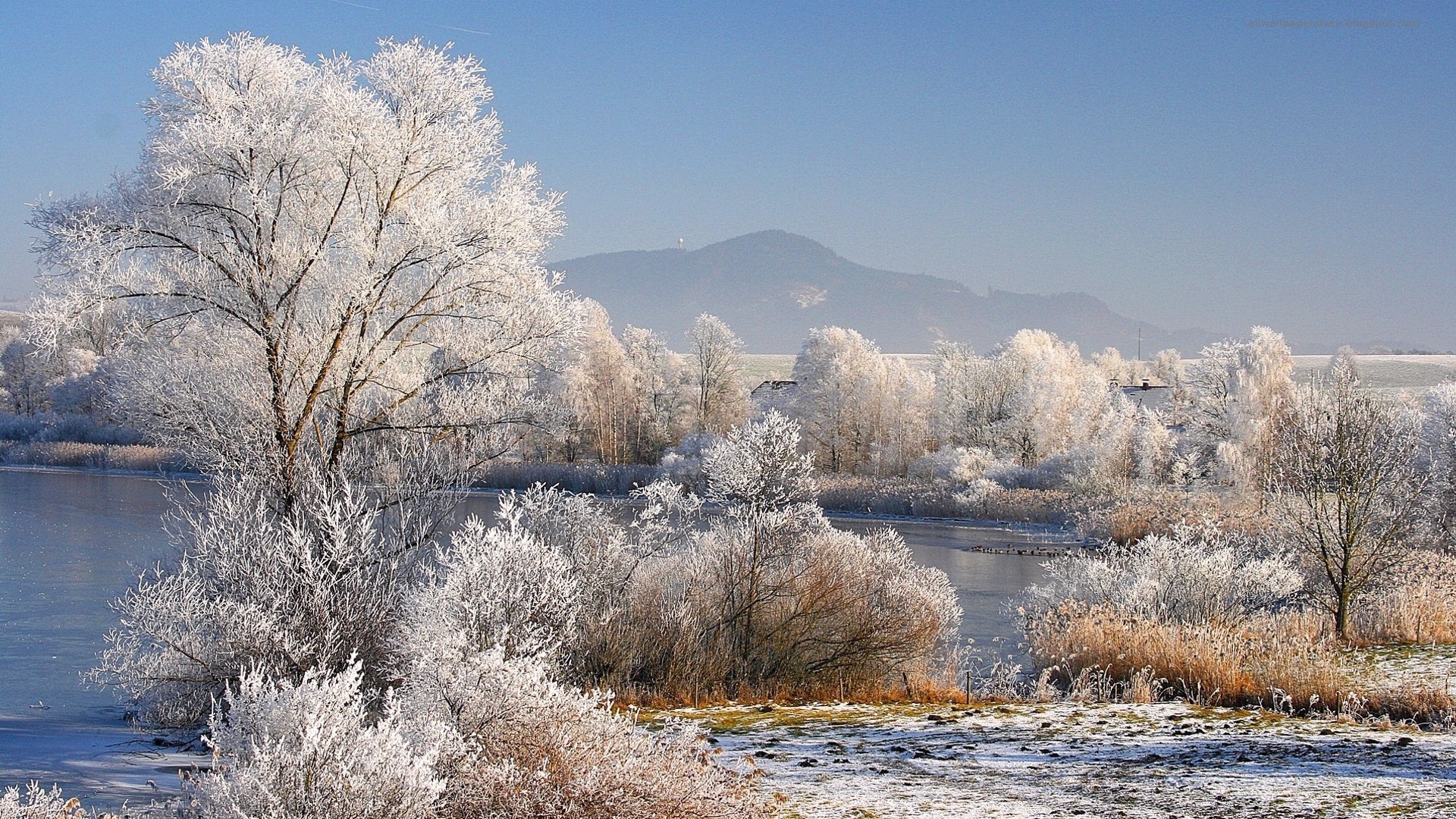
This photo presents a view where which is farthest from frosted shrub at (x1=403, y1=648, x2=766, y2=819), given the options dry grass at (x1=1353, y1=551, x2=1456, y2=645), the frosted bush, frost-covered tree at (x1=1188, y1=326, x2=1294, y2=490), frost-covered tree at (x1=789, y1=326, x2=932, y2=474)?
frost-covered tree at (x1=789, y1=326, x2=932, y2=474)

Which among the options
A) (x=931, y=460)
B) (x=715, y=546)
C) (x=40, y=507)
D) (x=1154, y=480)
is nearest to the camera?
(x=715, y=546)

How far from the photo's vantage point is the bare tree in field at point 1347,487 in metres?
14.7

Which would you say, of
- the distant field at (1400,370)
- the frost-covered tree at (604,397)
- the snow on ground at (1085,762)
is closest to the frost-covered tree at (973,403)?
the frost-covered tree at (604,397)

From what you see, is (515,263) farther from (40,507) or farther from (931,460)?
(931,460)

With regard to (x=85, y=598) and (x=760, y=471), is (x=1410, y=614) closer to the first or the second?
(x=760, y=471)

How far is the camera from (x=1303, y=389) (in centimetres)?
3794

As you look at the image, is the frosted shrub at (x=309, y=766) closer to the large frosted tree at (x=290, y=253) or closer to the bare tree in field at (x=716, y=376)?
the large frosted tree at (x=290, y=253)

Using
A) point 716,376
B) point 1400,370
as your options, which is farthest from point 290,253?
point 1400,370

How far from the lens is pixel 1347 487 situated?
14789 millimetres

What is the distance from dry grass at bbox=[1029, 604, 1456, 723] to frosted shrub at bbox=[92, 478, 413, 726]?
21.0 ft

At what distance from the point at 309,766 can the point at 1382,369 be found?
99725 mm

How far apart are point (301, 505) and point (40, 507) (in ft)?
84.0

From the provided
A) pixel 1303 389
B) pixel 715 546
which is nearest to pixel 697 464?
pixel 1303 389

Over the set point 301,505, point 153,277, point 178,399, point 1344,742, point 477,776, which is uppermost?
point 153,277
